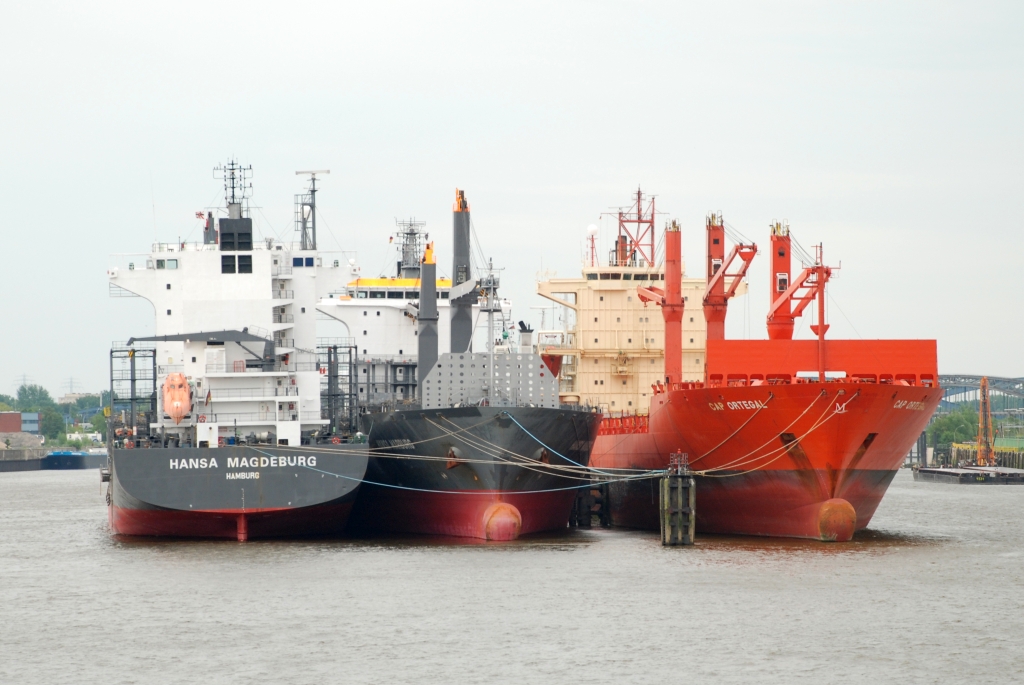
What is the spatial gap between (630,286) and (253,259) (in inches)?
544

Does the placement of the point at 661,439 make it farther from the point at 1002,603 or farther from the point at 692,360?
the point at 1002,603

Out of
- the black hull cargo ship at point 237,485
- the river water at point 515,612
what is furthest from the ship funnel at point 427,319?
the river water at point 515,612

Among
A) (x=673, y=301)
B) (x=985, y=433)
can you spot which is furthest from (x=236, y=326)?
(x=985, y=433)

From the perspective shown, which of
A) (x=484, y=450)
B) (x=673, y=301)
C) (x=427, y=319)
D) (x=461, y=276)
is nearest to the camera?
(x=484, y=450)

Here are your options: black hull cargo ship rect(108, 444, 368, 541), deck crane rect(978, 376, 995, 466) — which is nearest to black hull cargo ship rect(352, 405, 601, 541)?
black hull cargo ship rect(108, 444, 368, 541)

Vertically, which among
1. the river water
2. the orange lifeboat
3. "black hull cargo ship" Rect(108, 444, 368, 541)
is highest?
the orange lifeboat

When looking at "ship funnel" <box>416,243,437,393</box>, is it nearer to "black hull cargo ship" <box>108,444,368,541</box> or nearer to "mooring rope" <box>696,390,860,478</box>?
"black hull cargo ship" <box>108,444,368,541</box>

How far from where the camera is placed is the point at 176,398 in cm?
3184

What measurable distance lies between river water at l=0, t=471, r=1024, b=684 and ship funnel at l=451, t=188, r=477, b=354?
21.4 ft

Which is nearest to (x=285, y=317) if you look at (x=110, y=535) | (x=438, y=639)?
(x=110, y=535)

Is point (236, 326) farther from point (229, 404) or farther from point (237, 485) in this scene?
point (237, 485)

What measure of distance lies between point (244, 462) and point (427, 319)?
734cm

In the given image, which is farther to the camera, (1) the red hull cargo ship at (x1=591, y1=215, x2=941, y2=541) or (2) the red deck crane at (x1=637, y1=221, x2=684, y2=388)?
(2) the red deck crane at (x1=637, y1=221, x2=684, y2=388)

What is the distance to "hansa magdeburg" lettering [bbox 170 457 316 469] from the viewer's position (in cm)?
2905
